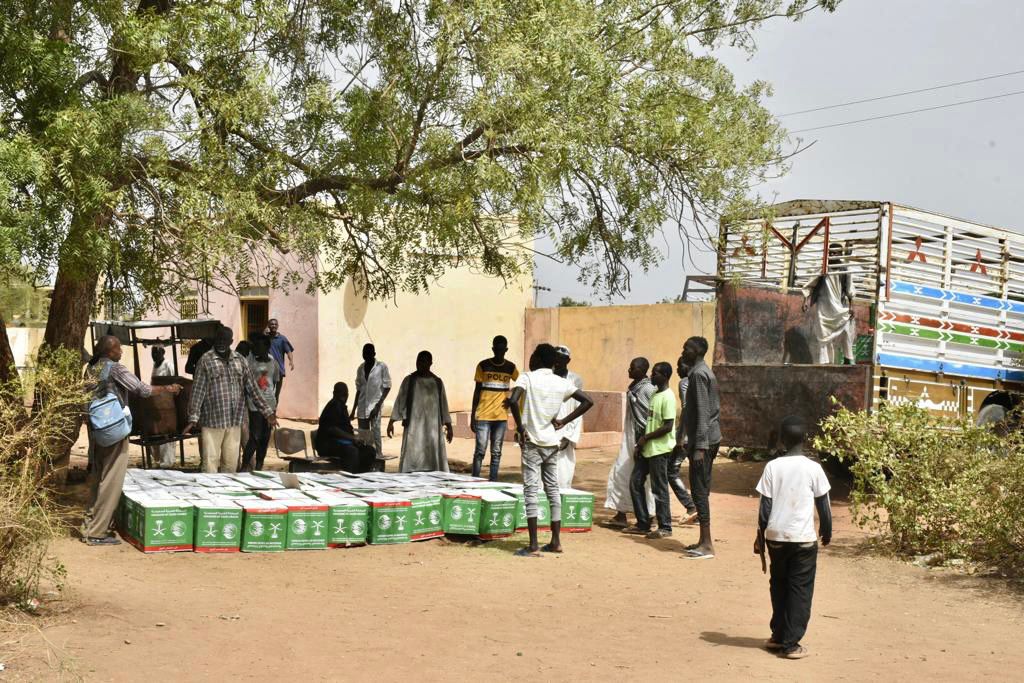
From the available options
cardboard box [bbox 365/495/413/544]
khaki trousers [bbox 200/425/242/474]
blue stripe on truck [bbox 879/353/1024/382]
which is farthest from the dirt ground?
blue stripe on truck [bbox 879/353/1024/382]

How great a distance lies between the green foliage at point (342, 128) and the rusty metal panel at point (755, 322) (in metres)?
1.93

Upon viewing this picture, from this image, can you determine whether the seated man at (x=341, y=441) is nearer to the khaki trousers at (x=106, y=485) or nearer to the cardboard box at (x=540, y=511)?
the cardboard box at (x=540, y=511)

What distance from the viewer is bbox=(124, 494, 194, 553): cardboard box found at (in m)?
7.66

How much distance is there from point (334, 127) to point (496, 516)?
370cm

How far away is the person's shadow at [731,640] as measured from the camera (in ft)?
19.5

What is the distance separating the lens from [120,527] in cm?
849

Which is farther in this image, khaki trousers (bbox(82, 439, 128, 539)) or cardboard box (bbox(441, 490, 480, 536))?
cardboard box (bbox(441, 490, 480, 536))

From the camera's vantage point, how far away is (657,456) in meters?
9.02

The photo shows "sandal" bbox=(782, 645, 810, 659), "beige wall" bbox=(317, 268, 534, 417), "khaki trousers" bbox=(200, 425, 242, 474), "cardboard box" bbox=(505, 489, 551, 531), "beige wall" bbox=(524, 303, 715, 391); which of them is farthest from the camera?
"beige wall" bbox=(524, 303, 715, 391)

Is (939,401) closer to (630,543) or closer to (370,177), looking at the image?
(630,543)

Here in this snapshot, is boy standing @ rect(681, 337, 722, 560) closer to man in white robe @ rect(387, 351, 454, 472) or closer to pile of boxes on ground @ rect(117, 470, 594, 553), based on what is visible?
pile of boxes on ground @ rect(117, 470, 594, 553)

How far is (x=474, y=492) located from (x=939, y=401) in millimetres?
5834

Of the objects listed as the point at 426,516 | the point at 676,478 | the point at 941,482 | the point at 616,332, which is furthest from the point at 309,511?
the point at 616,332

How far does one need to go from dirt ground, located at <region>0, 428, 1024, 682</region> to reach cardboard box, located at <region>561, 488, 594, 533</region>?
35 centimetres
